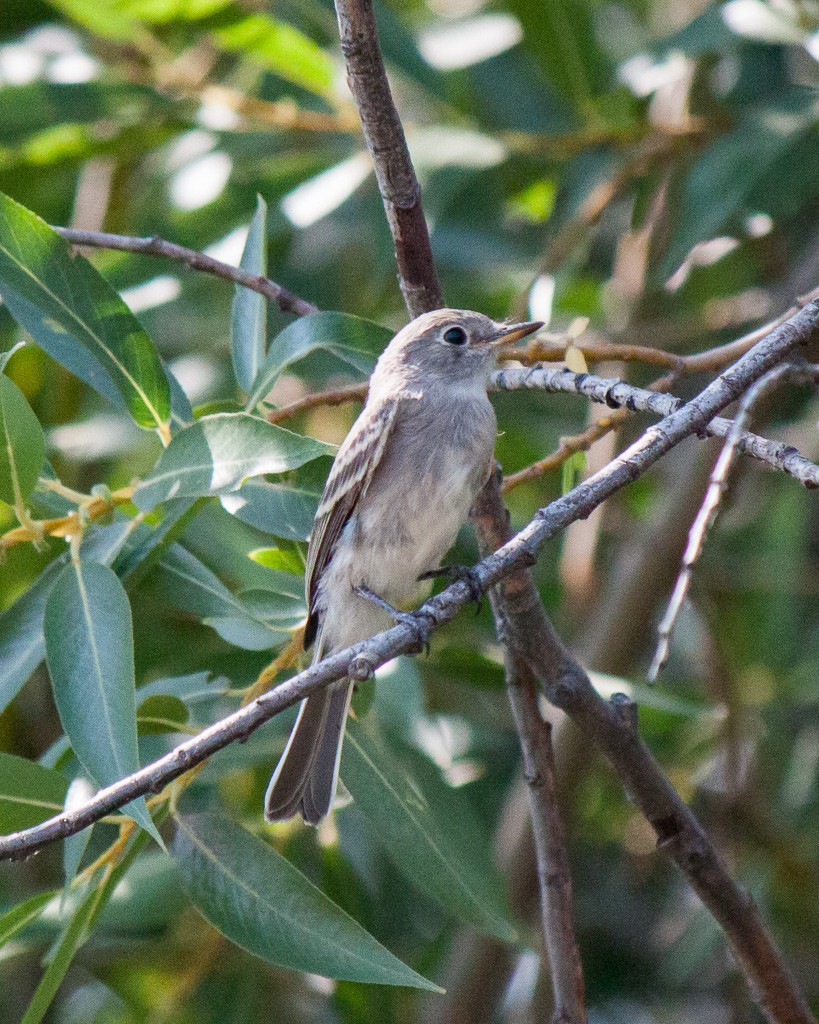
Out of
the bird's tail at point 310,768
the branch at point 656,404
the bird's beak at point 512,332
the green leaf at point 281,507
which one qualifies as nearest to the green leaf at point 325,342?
the green leaf at point 281,507

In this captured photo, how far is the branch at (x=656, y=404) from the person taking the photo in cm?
205

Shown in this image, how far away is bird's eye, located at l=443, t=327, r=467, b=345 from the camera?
11.5 feet

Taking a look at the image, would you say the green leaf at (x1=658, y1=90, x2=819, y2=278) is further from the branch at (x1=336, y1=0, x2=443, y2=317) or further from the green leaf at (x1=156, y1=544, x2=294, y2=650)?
the green leaf at (x1=156, y1=544, x2=294, y2=650)

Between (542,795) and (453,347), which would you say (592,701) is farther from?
(453,347)

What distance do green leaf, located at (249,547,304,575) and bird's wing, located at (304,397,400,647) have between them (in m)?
0.05

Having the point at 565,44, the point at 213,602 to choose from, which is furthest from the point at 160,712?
the point at 565,44

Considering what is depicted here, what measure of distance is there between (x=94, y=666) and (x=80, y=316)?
2.75 ft

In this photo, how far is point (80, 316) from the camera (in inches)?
111

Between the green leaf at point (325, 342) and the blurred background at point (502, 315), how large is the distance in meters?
0.99

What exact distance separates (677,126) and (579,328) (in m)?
2.02

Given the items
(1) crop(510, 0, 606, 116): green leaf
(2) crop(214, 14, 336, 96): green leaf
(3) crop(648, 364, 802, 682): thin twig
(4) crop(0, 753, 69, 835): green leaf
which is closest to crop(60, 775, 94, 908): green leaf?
(4) crop(0, 753, 69, 835): green leaf

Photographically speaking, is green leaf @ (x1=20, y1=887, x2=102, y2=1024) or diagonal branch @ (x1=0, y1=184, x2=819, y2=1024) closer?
diagonal branch @ (x1=0, y1=184, x2=819, y2=1024)

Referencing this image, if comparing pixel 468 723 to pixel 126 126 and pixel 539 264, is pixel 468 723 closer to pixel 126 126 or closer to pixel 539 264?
pixel 539 264

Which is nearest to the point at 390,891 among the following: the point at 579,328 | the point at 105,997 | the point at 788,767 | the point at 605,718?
the point at 105,997
